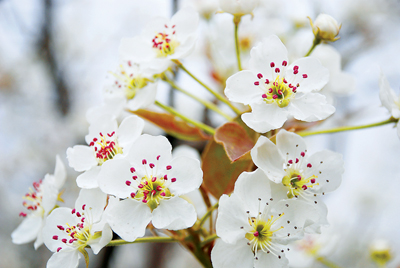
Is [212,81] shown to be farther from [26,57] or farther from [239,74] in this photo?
[26,57]

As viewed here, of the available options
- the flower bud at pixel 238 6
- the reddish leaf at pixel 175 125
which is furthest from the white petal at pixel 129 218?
the flower bud at pixel 238 6

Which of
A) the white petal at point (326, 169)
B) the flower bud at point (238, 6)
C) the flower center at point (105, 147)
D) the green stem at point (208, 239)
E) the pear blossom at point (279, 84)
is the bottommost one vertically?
the green stem at point (208, 239)

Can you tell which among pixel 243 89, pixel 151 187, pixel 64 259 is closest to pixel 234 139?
pixel 243 89

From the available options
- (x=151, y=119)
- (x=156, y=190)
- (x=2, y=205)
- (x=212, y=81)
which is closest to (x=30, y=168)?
(x=2, y=205)

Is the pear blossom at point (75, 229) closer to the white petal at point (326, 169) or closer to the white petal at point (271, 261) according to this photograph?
the white petal at point (271, 261)

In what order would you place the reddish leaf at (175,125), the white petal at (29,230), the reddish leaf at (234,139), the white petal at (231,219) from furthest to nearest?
1. the reddish leaf at (175,125)
2. the white petal at (29,230)
3. the reddish leaf at (234,139)
4. the white petal at (231,219)

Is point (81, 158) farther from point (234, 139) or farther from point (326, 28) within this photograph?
point (326, 28)

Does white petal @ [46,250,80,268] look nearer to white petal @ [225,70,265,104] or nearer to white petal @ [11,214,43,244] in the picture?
white petal @ [11,214,43,244]

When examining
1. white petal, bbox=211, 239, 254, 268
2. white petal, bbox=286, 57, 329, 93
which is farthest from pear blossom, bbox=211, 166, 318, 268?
white petal, bbox=286, 57, 329, 93
